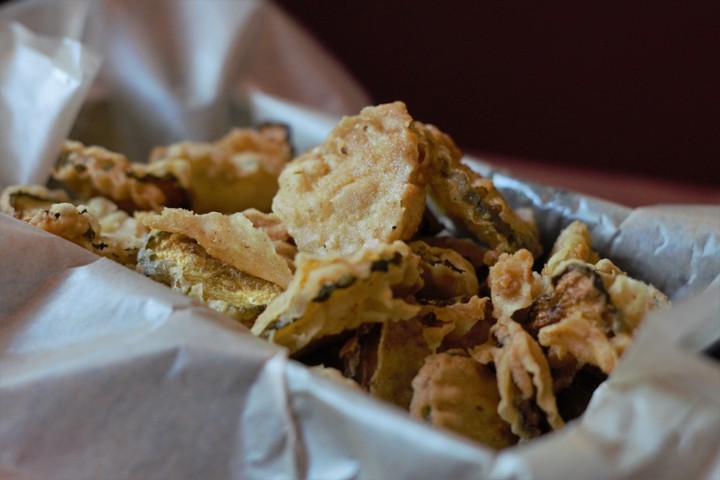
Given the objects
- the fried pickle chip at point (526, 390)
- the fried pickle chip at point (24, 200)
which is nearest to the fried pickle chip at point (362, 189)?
the fried pickle chip at point (526, 390)

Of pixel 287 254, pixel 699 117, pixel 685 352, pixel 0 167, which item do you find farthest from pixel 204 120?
pixel 699 117

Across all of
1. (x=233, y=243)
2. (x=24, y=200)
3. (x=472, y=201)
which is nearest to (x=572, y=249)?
(x=472, y=201)

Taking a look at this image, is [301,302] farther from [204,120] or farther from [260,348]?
[204,120]

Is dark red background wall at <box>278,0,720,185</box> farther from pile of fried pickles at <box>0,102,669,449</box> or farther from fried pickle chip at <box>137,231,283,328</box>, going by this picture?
fried pickle chip at <box>137,231,283,328</box>

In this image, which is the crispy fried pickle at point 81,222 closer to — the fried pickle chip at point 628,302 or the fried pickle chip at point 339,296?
the fried pickle chip at point 339,296

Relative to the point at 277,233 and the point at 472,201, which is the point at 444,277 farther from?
the point at 277,233
